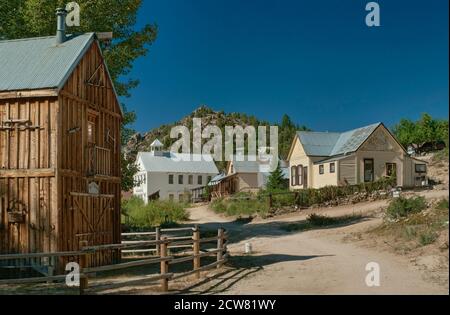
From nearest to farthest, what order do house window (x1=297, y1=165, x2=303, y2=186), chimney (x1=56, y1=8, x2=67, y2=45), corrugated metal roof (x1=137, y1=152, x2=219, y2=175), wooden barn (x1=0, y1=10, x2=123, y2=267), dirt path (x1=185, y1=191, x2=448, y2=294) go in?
1. dirt path (x1=185, y1=191, x2=448, y2=294)
2. wooden barn (x1=0, y1=10, x2=123, y2=267)
3. chimney (x1=56, y1=8, x2=67, y2=45)
4. house window (x1=297, y1=165, x2=303, y2=186)
5. corrugated metal roof (x1=137, y1=152, x2=219, y2=175)

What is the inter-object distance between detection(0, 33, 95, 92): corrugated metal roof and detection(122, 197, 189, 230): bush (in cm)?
1937

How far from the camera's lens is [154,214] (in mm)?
40469

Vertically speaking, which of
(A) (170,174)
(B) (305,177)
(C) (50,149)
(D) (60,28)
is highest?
(D) (60,28)

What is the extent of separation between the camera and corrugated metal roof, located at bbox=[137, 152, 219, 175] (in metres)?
72.5

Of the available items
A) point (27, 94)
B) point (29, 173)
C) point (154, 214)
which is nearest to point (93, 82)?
point (27, 94)

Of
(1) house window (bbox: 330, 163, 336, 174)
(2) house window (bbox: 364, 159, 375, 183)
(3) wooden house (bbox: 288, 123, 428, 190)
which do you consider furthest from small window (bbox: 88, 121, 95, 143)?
(2) house window (bbox: 364, 159, 375, 183)

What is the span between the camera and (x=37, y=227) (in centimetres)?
1667

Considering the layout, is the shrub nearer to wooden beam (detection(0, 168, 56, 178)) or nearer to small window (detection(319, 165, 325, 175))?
wooden beam (detection(0, 168, 56, 178))

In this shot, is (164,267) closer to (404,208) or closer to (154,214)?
(404,208)

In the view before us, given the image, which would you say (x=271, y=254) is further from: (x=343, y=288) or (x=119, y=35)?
(x=119, y=35)

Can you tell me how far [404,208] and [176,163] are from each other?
2038 inches
